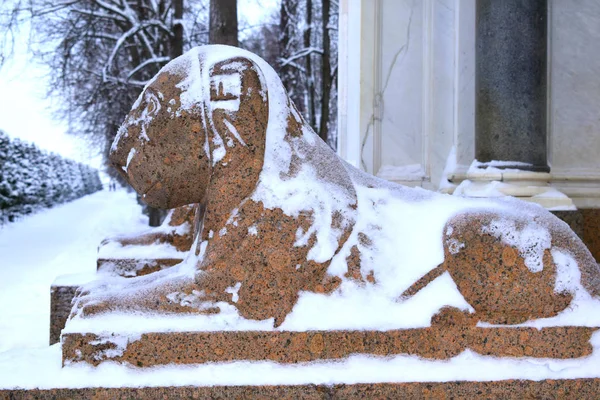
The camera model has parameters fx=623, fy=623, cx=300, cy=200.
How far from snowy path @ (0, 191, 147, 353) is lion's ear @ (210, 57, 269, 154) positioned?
11.8ft

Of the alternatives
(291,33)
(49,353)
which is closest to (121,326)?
(49,353)

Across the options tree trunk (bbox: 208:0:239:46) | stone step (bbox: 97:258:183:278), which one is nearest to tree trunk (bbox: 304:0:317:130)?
tree trunk (bbox: 208:0:239:46)

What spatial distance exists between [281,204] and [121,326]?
0.77 m

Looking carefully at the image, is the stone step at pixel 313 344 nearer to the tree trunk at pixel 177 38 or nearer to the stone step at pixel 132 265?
the stone step at pixel 132 265

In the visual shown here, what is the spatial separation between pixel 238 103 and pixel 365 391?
1218 millimetres

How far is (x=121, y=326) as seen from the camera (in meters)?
2.36

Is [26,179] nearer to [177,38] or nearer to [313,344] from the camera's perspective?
[177,38]

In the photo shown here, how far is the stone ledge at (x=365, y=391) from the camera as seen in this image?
2.25 metres

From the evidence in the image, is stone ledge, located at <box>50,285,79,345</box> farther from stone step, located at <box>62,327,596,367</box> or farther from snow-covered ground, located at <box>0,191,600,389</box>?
stone step, located at <box>62,327,596,367</box>

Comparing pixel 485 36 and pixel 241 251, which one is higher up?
pixel 485 36

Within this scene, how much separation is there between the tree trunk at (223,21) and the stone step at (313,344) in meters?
6.91

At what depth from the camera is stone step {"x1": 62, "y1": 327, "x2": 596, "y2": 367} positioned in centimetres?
234

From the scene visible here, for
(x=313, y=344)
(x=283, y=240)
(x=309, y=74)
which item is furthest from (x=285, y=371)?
(x=309, y=74)

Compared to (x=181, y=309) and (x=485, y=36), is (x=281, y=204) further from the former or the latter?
(x=485, y=36)
